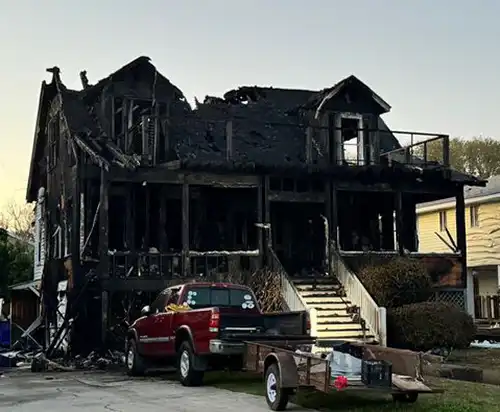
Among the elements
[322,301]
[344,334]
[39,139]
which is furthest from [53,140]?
[344,334]

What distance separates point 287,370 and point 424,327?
10.0 metres

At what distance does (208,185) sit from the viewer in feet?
82.8

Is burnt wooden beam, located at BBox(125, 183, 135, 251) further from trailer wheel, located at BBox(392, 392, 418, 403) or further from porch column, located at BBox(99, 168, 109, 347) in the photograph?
trailer wheel, located at BBox(392, 392, 418, 403)

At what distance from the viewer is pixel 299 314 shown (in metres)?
15.7

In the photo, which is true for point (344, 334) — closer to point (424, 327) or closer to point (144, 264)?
point (424, 327)

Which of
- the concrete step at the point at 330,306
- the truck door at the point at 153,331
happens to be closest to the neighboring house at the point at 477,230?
the concrete step at the point at 330,306

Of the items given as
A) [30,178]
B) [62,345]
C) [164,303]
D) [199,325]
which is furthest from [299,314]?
[30,178]

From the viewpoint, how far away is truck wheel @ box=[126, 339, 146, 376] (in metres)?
18.5

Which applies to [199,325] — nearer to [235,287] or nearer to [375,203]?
[235,287]

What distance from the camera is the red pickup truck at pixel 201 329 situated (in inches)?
596

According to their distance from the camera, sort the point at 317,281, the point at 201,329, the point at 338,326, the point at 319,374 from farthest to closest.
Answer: the point at 317,281, the point at 338,326, the point at 201,329, the point at 319,374

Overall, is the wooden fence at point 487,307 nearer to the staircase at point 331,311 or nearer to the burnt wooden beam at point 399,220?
the burnt wooden beam at point 399,220

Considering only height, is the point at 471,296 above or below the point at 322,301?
above

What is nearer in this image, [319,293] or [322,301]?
[322,301]
